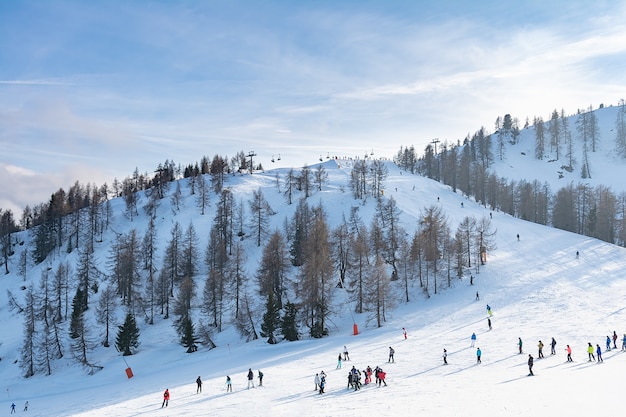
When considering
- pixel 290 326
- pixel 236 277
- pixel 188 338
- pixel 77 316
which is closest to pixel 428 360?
pixel 290 326

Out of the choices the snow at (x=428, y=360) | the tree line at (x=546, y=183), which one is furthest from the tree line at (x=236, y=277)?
the tree line at (x=546, y=183)

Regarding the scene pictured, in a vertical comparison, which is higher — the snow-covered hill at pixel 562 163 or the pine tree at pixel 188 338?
the snow-covered hill at pixel 562 163

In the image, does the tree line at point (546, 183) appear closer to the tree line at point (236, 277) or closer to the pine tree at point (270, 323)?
the tree line at point (236, 277)

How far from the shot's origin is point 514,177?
16238 centimetres

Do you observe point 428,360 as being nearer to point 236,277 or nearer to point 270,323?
point 270,323

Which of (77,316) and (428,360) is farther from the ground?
(428,360)

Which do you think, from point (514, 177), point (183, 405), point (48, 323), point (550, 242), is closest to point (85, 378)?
point (48, 323)

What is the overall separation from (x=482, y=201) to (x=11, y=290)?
12077cm

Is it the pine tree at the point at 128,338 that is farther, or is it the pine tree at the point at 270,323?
the pine tree at the point at 128,338

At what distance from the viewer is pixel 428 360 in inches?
1416

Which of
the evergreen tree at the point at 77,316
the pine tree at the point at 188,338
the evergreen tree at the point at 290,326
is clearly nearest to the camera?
the evergreen tree at the point at 290,326

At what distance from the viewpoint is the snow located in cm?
2573

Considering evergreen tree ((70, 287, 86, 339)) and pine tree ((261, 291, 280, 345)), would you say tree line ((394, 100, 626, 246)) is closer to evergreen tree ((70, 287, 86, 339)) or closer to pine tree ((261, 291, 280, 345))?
pine tree ((261, 291, 280, 345))

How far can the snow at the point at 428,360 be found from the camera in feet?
Result: 84.4
